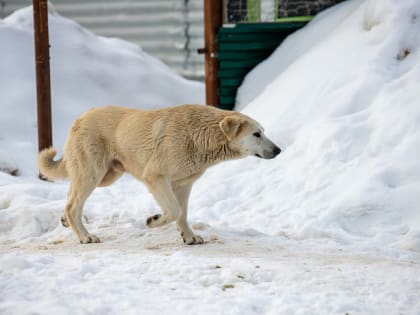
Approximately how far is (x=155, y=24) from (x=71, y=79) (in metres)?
3.76

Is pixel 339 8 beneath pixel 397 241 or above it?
above

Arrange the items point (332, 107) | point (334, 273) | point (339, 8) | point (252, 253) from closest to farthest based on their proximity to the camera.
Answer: point (334, 273)
point (252, 253)
point (332, 107)
point (339, 8)

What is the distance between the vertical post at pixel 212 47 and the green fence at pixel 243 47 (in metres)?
0.14

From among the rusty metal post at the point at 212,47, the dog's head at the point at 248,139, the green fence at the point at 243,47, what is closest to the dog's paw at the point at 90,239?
the dog's head at the point at 248,139

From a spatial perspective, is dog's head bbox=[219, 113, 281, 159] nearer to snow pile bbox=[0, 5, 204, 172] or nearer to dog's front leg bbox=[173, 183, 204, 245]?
dog's front leg bbox=[173, 183, 204, 245]

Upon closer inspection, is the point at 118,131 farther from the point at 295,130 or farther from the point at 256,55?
the point at 256,55

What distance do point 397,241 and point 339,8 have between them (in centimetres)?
615

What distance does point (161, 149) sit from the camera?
22.4 ft

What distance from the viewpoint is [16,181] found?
31.8ft

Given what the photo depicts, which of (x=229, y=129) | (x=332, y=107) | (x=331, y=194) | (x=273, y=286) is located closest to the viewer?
(x=273, y=286)

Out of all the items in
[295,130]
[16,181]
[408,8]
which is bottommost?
[16,181]

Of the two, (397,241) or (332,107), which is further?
(332,107)

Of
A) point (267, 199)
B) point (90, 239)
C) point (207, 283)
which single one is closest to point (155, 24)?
point (267, 199)

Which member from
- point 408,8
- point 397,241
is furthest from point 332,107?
point 397,241
